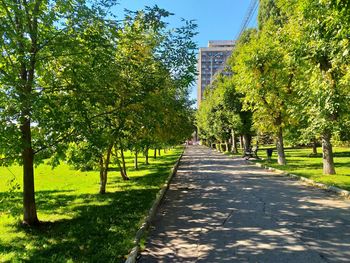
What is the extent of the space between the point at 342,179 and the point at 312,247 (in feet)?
32.8

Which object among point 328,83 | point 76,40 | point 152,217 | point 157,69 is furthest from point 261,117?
point 76,40

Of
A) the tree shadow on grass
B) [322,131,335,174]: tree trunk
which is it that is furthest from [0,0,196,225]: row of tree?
[322,131,335,174]: tree trunk

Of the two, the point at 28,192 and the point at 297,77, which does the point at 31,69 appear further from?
the point at 297,77

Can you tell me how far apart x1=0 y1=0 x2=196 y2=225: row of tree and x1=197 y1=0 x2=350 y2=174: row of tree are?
376 centimetres

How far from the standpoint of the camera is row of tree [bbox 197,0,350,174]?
9094 millimetres

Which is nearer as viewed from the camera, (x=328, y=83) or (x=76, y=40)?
(x=76, y=40)

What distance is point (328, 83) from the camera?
1564 centimetres

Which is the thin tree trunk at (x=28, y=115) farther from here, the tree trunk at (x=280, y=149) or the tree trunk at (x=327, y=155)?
the tree trunk at (x=280, y=149)

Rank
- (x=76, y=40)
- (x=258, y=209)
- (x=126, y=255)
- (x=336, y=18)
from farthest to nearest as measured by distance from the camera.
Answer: (x=258, y=209) → (x=76, y=40) → (x=336, y=18) → (x=126, y=255)

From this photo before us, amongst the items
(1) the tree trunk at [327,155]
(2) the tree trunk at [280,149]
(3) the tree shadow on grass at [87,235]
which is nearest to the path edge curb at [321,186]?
(1) the tree trunk at [327,155]

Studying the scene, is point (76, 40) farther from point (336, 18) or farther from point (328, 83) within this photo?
point (328, 83)

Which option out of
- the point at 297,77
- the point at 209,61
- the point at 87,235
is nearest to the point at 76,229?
the point at 87,235

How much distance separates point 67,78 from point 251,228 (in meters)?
5.07

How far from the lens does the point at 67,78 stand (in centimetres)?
863
